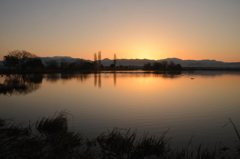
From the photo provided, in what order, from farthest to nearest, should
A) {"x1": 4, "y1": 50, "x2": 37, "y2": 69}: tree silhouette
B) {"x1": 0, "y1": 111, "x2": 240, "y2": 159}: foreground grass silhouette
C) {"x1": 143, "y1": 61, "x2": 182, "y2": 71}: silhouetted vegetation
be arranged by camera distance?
{"x1": 143, "y1": 61, "x2": 182, "y2": 71}: silhouetted vegetation, {"x1": 4, "y1": 50, "x2": 37, "y2": 69}: tree silhouette, {"x1": 0, "y1": 111, "x2": 240, "y2": 159}: foreground grass silhouette

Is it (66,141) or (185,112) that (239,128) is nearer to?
(185,112)

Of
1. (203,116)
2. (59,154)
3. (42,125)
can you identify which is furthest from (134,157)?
(203,116)

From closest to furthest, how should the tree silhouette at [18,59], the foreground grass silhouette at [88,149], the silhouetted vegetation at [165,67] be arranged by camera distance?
the foreground grass silhouette at [88,149]
the tree silhouette at [18,59]
the silhouetted vegetation at [165,67]

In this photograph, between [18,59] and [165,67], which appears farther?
[165,67]

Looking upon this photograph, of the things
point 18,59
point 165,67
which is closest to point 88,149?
point 18,59

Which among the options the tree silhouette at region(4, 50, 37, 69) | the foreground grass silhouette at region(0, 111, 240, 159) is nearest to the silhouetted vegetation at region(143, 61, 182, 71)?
the tree silhouette at region(4, 50, 37, 69)

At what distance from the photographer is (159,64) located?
113062 millimetres

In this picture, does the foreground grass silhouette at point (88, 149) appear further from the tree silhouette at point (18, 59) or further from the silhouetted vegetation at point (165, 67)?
the silhouetted vegetation at point (165, 67)

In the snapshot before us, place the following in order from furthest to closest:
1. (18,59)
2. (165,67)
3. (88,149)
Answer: (165,67), (18,59), (88,149)

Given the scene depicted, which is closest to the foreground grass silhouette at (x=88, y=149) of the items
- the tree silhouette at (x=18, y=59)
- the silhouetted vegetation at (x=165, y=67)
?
the tree silhouette at (x=18, y=59)

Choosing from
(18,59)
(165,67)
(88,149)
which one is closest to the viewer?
(88,149)

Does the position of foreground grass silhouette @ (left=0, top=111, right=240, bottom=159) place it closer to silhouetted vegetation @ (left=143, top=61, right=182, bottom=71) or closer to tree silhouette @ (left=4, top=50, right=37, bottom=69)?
tree silhouette @ (left=4, top=50, right=37, bottom=69)

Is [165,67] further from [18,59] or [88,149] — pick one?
[88,149]

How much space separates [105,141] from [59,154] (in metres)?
1.61
